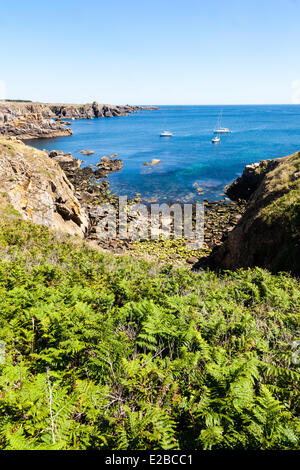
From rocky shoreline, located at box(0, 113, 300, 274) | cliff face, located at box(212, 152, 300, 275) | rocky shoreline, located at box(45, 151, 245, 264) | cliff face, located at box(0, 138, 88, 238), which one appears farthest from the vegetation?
rocky shoreline, located at box(45, 151, 245, 264)

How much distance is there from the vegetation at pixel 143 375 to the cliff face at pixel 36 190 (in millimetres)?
12198

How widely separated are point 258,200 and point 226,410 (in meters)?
17.5

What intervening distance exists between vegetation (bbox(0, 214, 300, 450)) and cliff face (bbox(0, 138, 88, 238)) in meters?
Answer: 12.2

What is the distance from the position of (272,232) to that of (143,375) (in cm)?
1320

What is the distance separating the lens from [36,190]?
1980 cm

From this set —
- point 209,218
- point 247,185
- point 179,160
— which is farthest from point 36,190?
point 179,160

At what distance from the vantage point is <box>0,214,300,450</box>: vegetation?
287cm

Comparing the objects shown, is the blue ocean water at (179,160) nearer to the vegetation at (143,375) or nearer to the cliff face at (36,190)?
the cliff face at (36,190)

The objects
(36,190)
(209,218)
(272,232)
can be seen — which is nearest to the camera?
(272,232)

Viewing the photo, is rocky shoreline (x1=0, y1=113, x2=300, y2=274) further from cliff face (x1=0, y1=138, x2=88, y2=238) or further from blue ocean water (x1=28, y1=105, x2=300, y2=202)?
blue ocean water (x1=28, y1=105, x2=300, y2=202)

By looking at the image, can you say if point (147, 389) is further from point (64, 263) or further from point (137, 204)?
point (137, 204)

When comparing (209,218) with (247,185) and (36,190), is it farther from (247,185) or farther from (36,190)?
(36,190)
